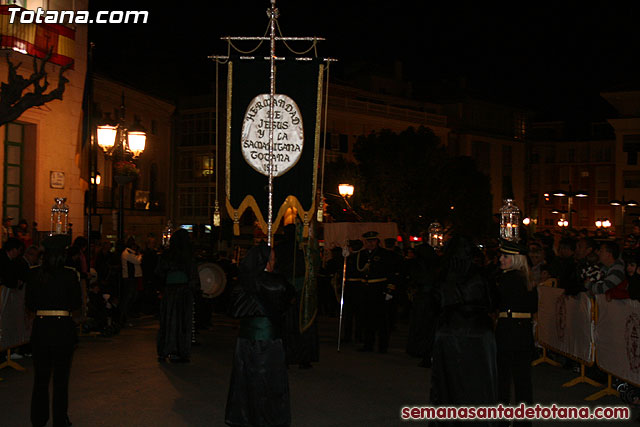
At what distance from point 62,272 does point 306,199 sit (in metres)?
4.63

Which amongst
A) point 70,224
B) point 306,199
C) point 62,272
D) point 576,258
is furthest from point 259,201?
point 70,224

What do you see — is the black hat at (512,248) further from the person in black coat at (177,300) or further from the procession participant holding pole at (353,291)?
the procession participant holding pole at (353,291)

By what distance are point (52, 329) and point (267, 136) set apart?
4.99 m

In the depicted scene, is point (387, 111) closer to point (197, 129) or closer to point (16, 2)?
point (197, 129)

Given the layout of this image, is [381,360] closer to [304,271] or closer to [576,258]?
[304,271]

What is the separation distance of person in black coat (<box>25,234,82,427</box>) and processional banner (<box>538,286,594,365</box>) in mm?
6819

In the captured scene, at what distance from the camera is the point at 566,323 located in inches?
454

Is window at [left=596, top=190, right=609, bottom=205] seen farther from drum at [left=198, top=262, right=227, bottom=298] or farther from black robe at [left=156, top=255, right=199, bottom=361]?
black robe at [left=156, top=255, right=199, bottom=361]

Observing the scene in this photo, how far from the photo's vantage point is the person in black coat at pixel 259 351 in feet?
23.7

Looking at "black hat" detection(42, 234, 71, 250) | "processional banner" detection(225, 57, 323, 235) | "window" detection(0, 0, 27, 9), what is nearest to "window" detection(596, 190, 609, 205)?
"window" detection(0, 0, 27, 9)

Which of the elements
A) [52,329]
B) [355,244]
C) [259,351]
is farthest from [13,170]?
[259,351]

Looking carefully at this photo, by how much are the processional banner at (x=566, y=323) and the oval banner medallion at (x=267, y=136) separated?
4.64 m

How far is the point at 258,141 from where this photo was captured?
1145 centimetres

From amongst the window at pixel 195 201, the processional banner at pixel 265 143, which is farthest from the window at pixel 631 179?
the processional banner at pixel 265 143
